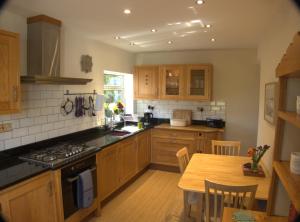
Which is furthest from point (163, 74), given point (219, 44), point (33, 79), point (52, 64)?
point (33, 79)

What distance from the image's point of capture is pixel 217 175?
7.29ft

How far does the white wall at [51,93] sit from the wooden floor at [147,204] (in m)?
1.18

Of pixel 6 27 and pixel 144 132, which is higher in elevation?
pixel 6 27

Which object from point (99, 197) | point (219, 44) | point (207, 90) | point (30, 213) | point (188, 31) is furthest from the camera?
point (207, 90)

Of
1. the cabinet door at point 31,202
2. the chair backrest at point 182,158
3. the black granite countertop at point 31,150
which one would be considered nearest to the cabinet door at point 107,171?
the black granite countertop at point 31,150

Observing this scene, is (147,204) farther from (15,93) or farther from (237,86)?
(237,86)

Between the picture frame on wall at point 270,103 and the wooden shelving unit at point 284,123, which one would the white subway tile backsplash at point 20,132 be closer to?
the wooden shelving unit at point 284,123

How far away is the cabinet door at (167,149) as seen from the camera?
4066 millimetres

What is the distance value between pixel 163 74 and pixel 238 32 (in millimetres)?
1703

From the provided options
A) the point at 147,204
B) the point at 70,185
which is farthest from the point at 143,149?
the point at 70,185

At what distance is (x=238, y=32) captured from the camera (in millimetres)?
2957

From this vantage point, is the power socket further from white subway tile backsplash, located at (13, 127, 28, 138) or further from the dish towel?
the dish towel

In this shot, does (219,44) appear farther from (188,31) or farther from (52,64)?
(52,64)

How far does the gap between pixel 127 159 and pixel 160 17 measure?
6.92 ft
